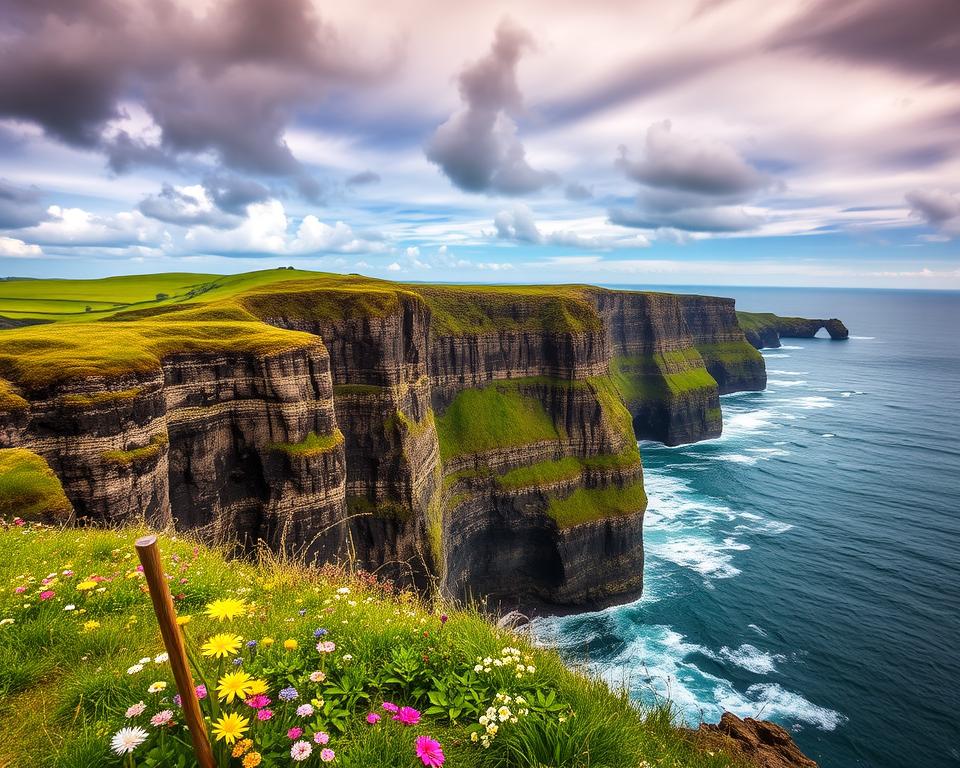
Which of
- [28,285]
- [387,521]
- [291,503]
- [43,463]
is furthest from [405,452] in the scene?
[28,285]

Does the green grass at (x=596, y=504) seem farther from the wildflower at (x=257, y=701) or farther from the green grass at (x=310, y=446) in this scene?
the wildflower at (x=257, y=701)

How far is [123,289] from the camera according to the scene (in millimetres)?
122250

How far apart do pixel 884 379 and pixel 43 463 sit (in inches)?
8180

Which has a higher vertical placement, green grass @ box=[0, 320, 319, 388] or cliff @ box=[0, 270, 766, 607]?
green grass @ box=[0, 320, 319, 388]

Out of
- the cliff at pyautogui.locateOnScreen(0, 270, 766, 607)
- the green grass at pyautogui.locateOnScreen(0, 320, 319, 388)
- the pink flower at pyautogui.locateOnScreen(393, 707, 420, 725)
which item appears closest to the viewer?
the pink flower at pyautogui.locateOnScreen(393, 707, 420, 725)

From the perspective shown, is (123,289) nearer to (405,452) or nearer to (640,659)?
(405,452)

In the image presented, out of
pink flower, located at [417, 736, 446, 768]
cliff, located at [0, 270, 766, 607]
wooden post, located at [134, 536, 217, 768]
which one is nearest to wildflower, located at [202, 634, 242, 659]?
wooden post, located at [134, 536, 217, 768]

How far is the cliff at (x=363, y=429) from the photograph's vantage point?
26.5m

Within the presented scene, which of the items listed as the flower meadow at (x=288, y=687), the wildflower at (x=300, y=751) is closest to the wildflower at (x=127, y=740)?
the flower meadow at (x=288, y=687)

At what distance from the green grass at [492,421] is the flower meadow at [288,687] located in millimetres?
55945

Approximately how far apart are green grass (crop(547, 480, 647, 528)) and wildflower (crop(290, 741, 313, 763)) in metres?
58.4

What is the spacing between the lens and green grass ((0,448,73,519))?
1913cm

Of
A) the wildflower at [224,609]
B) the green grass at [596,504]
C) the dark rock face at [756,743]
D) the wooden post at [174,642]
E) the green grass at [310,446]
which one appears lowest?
the green grass at [596,504]

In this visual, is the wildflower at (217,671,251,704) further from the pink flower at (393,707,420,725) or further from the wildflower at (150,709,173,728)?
the pink flower at (393,707,420,725)
